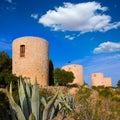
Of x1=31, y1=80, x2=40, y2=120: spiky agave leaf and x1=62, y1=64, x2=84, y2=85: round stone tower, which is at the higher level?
x1=62, y1=64, x2=84, y2=85: round stone tower

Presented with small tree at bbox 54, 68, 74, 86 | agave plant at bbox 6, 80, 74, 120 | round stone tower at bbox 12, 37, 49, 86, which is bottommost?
agave plant at bbox 6, 80, 74, 120

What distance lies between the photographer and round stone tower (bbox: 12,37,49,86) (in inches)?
687

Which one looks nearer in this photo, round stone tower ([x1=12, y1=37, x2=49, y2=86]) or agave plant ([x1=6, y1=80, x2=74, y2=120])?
agave plant ([x1=6, y1=80, x2=74, y2=120])

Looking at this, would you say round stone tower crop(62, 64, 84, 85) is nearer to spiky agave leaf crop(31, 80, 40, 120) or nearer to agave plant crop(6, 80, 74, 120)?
agave plant crop(6, 80, 74, 120)

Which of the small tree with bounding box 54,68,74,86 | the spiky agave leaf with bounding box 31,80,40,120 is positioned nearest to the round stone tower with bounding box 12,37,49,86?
the small tree with bounding box 54,68,74,86

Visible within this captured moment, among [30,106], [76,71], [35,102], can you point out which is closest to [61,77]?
[76,71]

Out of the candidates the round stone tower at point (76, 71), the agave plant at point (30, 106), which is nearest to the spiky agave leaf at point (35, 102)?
the agave plant at point (30, 106)

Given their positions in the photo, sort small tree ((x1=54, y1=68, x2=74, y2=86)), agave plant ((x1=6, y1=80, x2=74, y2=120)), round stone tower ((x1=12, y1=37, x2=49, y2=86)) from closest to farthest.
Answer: agave plant ((x1=6, y1=80, x2=74, y2=120)) < round stone tower ((x1=12, y1=37, x2=49, y2=86)) < small tree ((x1=54, y1=68, x2=74, y2=86))

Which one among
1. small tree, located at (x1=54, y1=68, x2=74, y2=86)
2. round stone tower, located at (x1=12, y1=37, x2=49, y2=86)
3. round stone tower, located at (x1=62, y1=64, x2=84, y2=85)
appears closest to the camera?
round stone tower, located at (x1=12, y1=37, x2=49, y2=86)

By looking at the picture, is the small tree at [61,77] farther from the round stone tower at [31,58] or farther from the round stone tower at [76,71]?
the round stone tower at [76,71]

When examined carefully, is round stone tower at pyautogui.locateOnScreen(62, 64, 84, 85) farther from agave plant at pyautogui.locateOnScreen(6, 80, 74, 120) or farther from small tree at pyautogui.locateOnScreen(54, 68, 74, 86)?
agave plant at pyautogui.locateOnScreen(6, 80, 74, 120)

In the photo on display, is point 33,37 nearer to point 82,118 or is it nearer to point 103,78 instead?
point 82,118

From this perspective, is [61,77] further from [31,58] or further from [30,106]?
[30,106]

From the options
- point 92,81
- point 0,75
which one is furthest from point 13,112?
point 92,81
